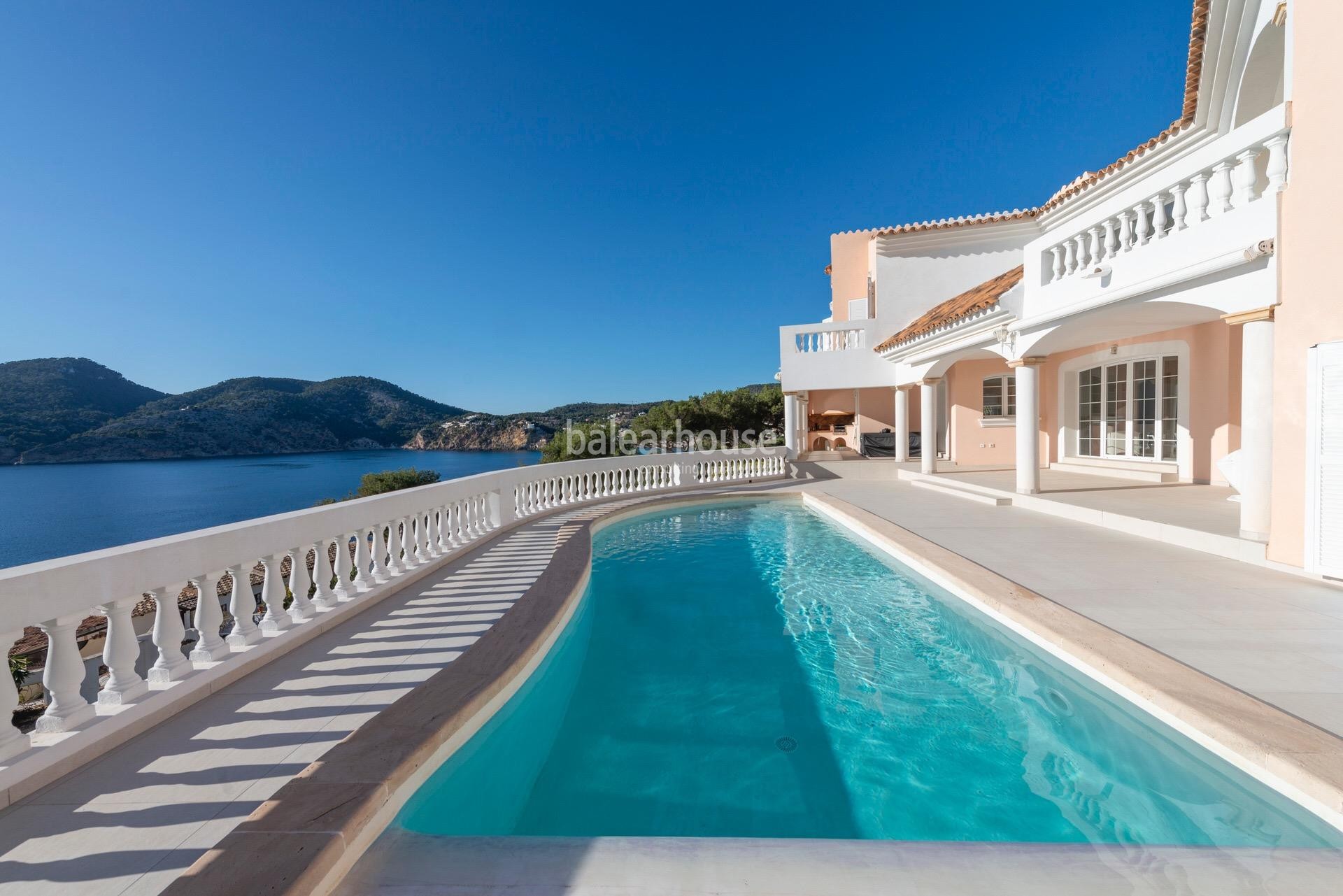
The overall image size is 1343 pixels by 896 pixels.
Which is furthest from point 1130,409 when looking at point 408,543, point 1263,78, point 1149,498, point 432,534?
point 408,543

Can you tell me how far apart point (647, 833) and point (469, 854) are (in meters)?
0.98

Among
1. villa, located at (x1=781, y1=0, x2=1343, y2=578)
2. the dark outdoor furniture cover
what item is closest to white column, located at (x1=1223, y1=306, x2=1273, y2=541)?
villa, located at (x1=781, y1=0, x2=1343, y2=578)

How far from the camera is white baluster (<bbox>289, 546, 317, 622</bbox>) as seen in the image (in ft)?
13.4

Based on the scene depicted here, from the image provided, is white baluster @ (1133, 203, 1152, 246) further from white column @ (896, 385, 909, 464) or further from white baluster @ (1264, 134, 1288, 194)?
white column @ (896, 385, 909, 464)

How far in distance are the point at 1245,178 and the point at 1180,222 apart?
0.76 meters

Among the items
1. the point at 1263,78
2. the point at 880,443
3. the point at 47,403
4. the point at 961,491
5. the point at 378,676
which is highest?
the point at 1263,78

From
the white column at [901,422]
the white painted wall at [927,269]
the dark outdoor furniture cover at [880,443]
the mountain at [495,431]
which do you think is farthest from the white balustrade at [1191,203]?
the mountain at [495,431]

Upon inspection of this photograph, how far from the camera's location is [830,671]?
4.36 metres

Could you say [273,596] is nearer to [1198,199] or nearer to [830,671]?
[830,671]

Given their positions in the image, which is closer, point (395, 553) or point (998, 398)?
point (395, 553)

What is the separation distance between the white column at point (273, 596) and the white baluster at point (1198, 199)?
30.9ft

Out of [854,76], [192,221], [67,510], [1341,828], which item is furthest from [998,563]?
[67,510]

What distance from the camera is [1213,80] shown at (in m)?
6.27

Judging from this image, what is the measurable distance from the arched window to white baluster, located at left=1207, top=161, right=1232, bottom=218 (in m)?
10.3
